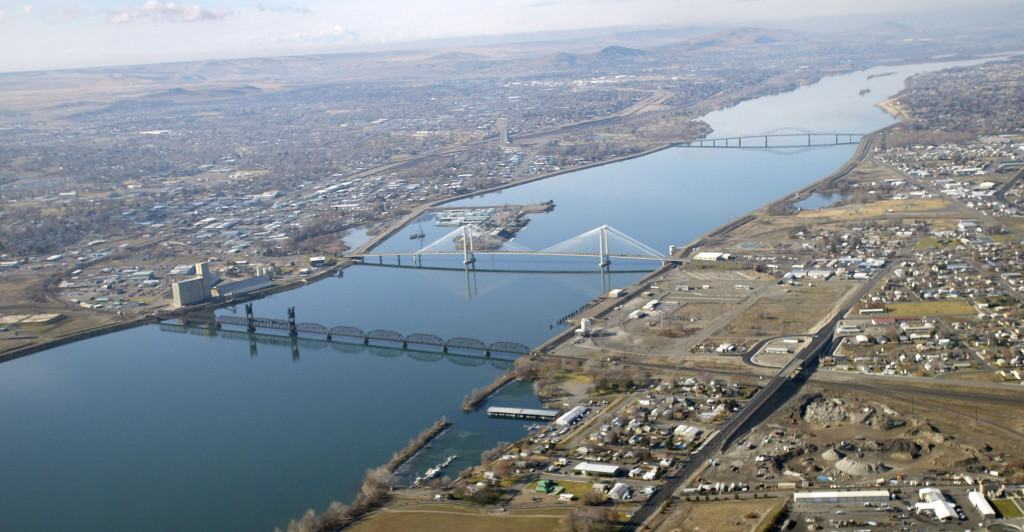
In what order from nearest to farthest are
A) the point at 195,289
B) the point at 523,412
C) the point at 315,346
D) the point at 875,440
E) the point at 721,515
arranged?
the point at 721,515 → the point at 875,440 → the point at 523,412 → the point at 315,346 → the point at 195,289

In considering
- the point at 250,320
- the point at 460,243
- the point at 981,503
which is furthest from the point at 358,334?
the point at 981,503

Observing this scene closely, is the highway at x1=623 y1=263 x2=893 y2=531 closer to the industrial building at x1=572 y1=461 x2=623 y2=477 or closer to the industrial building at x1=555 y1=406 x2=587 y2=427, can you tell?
the industrial building at x1=572 y1=461 x2=623 y2=477

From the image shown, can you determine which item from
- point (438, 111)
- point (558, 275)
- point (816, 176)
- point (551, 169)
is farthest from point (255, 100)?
point (558, 275)

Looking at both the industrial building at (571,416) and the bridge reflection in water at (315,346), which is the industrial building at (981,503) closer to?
the industrial building at (571,416)

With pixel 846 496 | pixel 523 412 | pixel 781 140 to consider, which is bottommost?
pixel 523 412

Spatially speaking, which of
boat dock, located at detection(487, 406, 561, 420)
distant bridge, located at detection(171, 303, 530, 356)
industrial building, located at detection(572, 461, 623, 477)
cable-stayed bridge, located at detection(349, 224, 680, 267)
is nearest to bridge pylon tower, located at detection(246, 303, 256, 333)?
distant bridge, located at detection(171, 303, 530, 356)

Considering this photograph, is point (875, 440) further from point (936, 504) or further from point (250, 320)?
point (250, 320)

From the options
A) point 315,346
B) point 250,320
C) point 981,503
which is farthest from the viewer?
Answer: point 250,320

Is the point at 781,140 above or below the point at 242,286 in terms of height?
above
